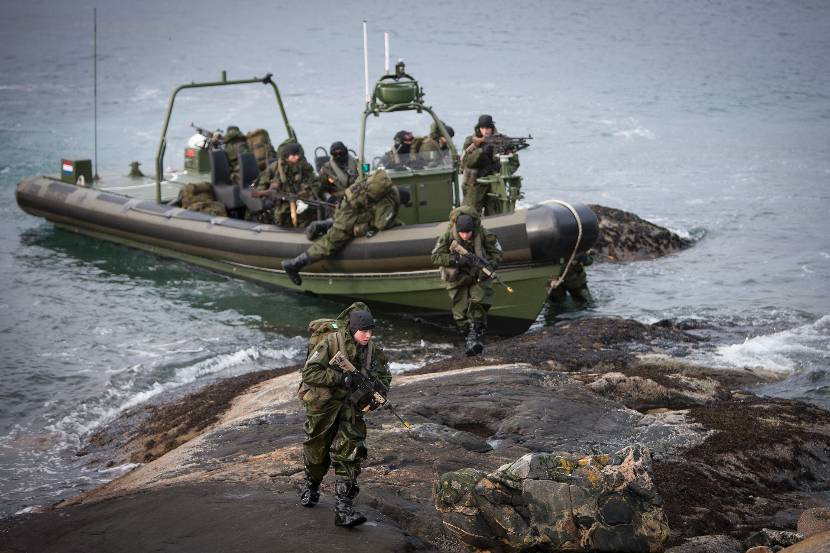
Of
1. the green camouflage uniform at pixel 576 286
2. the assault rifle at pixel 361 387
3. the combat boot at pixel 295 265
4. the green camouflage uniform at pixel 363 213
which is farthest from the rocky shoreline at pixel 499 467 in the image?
the combat boot at pixel 295 265

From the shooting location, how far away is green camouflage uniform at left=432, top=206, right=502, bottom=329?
1148 centimetres

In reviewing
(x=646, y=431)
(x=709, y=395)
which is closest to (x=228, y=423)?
(x=646, y=431)

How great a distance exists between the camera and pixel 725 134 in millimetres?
28969

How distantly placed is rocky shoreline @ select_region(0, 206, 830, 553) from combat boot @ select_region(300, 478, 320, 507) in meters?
0.06

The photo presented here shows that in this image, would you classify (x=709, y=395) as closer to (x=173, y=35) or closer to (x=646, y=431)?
(x=646, y=431)

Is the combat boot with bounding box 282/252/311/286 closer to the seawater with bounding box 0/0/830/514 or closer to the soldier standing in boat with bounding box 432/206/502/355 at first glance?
the seawater with bounding box 0/0/830/514

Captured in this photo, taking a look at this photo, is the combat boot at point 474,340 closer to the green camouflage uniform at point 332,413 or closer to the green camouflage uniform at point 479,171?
Result: the green camouflage uniform at point 479,171

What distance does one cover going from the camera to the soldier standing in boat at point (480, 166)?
45.4 feet

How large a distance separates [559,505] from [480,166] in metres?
8.01

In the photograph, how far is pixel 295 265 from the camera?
1402cm

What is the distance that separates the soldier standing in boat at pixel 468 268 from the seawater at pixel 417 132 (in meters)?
1.16

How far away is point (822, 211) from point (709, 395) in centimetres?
1275

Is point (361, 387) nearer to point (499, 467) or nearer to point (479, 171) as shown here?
point (499, 467)

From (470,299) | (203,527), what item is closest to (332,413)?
(203,527)
